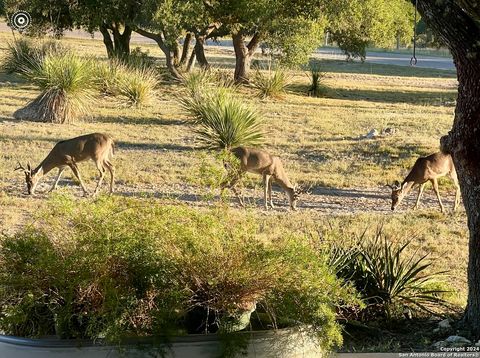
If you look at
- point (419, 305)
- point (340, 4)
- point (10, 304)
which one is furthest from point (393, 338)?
point (340, 4)

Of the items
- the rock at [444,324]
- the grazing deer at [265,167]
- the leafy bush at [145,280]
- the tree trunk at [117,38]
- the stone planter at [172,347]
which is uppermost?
the tree trunk at [117,38]

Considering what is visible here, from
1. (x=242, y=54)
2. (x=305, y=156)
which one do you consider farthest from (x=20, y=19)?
(x=305, y=156)

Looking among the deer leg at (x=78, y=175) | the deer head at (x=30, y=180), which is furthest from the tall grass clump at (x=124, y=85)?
the deer head at (x=30, y=180)

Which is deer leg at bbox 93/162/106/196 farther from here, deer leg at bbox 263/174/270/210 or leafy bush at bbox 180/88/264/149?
leafy bush at bbox 180/88/264/149

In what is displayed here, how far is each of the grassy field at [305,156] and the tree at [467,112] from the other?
1.90 meters

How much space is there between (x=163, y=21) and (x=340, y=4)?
6830 mm

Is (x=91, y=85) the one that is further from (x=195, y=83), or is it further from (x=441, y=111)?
(x=441, y=111)

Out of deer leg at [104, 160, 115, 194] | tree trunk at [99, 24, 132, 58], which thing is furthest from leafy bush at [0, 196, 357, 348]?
tree trunk at [99, 24, 132, 58]

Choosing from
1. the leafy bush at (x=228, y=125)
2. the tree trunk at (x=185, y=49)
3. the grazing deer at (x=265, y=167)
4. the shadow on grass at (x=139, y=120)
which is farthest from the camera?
the tree trunk at (x=185, y=49)

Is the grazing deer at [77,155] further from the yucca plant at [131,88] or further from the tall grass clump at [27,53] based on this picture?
the yucca plant at [131,88]

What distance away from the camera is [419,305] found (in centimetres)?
688

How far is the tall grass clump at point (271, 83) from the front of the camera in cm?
2919

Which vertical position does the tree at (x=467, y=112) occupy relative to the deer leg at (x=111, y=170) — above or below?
above

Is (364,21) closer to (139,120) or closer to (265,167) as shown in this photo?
(139,120)
